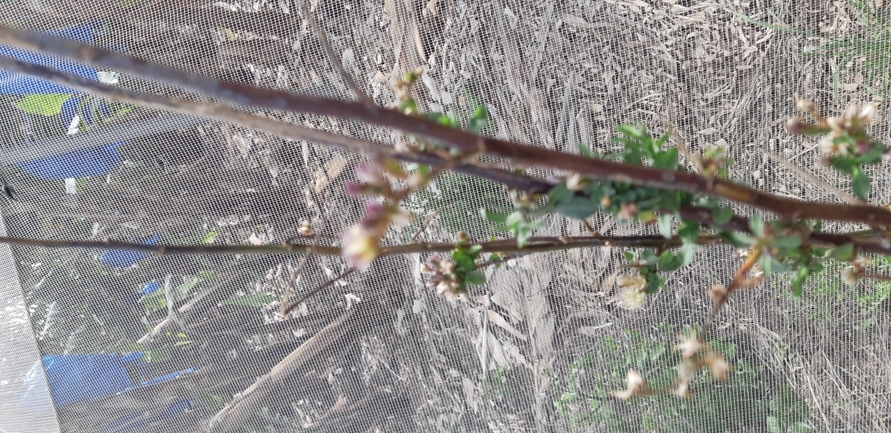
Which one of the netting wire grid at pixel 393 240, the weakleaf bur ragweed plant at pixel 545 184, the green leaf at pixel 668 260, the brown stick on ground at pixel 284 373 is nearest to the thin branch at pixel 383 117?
the weakleaf bur ragweed plant at pixel 545 184

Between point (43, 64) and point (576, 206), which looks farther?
point (43, 64)

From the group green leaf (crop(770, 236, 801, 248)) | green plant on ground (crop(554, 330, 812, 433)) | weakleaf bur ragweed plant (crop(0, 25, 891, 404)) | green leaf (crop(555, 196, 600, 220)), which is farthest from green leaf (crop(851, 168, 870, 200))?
green plant on ground (crop(554, 330, 812, 433))

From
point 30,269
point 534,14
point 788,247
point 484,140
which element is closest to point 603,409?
point 534,14

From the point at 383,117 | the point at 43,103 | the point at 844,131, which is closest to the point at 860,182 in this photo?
the point at 844,131

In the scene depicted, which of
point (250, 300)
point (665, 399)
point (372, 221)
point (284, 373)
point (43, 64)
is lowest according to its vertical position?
point (372, 221)

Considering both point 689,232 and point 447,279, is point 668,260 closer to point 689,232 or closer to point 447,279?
point 689,232

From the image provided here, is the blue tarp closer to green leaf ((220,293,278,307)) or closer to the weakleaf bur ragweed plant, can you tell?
green leaf ((220,293,278,307))

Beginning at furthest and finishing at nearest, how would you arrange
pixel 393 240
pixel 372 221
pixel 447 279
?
pixel 393 240 < pixel 447 279 < pixel 372 221
